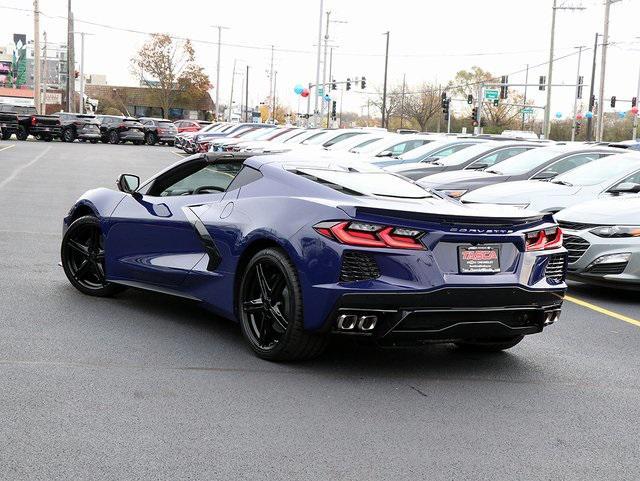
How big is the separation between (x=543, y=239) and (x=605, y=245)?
11.4ft

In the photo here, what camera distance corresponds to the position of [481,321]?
5867 millimetres

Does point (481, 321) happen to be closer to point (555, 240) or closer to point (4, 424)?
point (555, 240)

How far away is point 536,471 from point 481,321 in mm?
1565

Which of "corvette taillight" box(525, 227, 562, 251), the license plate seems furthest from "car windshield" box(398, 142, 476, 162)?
the license plate

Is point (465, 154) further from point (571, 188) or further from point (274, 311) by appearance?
point (274, 311)

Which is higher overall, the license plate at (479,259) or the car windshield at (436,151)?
the car windshield at (436,151)

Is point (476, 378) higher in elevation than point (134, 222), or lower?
lower

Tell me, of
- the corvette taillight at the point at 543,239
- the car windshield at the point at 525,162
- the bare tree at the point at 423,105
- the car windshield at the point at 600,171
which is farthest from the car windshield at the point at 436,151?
the bare tree at the point at 423,105

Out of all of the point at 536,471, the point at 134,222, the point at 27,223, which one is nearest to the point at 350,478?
the point at 536,471

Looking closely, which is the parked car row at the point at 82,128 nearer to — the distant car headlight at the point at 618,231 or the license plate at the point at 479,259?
the distant car headlight at the point at 618,231

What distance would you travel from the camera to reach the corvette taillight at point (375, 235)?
567cm

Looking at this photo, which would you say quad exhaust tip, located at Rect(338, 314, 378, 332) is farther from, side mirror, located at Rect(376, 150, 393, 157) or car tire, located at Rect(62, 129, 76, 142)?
car tire, located at Rect(62, 129, 76, 142)

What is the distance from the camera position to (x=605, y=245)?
31.1 ft

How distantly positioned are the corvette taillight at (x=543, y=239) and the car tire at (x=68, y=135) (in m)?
52.1
